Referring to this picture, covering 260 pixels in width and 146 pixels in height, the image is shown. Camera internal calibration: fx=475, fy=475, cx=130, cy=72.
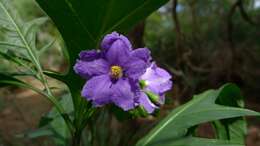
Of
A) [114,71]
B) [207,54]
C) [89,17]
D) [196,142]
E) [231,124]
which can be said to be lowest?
[207,54]

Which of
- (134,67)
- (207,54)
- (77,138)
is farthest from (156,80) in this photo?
(207,54)

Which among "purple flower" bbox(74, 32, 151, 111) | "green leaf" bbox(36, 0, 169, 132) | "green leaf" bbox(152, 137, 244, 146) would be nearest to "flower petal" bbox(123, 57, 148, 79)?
"purple flower" bbox(74, 32, 151, 111)

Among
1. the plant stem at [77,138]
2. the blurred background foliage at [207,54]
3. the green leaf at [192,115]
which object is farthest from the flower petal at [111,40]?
the blurred background foliage at [207,54]

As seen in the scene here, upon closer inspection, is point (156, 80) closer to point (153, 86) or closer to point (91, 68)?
point (153, 86)

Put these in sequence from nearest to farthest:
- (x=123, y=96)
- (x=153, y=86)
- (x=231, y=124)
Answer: (x=123, y=96)
(x=153, y=86)
(x=231, y=124)

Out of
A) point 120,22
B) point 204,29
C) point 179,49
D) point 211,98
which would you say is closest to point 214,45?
point 204,29

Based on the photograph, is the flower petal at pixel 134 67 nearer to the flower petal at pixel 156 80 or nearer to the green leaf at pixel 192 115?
the flower petal at pixel 156 80

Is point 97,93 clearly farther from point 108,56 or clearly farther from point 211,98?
point 211,98
